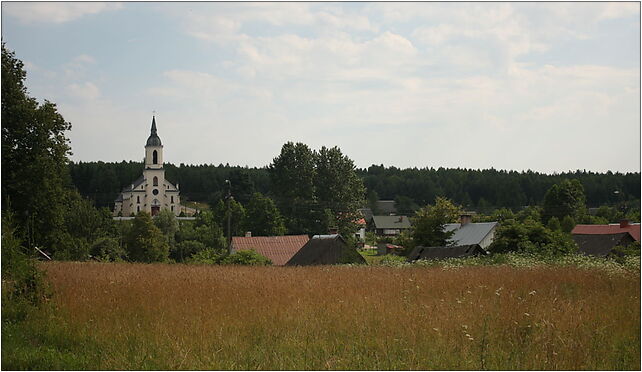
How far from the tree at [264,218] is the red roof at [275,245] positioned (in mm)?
18985

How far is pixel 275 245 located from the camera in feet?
167

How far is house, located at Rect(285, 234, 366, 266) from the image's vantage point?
36250 mm

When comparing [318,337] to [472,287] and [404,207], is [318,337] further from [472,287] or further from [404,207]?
[404,207]

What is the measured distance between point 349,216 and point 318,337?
213ft

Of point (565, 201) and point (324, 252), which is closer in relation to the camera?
point (324, 252)

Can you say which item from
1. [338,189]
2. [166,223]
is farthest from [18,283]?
[166,223]

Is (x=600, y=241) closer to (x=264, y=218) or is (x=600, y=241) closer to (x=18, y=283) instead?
(x=264, y=218)

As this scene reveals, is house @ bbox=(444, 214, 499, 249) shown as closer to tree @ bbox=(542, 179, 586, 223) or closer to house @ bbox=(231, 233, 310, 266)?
house @ bbox=(231, 233, 310, 266)

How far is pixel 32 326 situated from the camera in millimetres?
9883

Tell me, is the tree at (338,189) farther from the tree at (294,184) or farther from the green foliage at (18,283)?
the green foliage at (18,283)

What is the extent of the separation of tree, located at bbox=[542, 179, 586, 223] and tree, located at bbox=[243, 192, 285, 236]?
3222cm

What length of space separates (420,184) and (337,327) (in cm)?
13406

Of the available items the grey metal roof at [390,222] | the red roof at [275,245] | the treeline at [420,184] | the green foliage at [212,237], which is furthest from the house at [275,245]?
the grey metal roof at [390,222]

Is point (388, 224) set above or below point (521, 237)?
below
